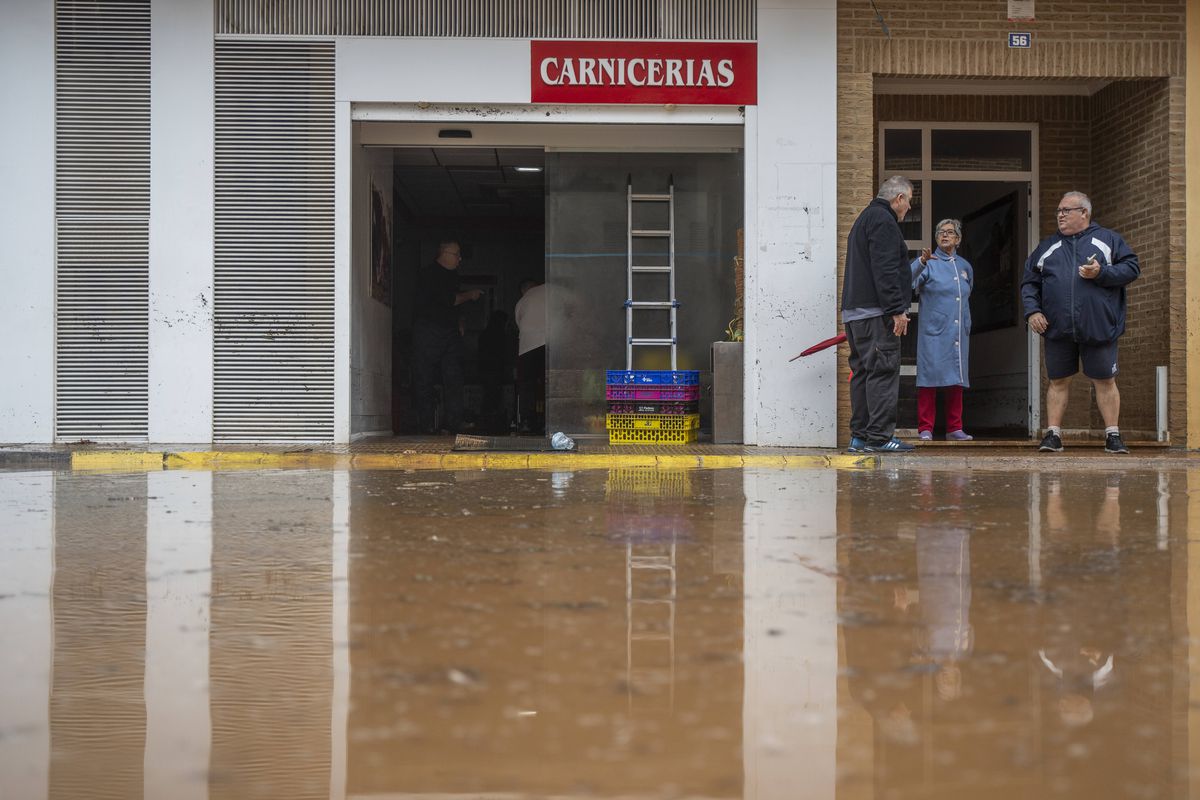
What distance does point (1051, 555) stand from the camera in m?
3.69

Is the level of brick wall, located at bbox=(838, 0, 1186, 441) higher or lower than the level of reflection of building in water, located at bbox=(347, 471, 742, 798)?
higher

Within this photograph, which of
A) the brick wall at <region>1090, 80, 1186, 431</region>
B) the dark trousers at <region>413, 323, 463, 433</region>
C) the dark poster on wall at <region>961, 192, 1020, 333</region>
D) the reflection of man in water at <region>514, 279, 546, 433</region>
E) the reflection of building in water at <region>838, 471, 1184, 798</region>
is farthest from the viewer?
the dark trousers at <region>413, 323, 463, 433</region>

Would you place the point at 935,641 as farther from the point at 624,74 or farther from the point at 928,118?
the point at 928,118

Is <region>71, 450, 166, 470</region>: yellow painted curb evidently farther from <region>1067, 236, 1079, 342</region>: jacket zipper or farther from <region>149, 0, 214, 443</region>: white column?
<region>1067, 236, 1079, 342</region>: jacket zipper

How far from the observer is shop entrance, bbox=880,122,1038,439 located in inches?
520

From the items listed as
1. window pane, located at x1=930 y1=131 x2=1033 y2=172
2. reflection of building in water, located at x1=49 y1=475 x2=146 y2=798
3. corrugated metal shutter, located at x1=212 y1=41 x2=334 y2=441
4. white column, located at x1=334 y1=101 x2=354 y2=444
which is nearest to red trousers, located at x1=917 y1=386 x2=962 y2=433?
window pane, located at x1=930 y1=131 x2=1033 y2=172

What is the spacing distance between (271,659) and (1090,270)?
828 cm

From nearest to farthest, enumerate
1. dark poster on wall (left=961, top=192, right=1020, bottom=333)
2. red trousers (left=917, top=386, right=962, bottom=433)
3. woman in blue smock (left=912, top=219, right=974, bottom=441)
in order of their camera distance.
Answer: woman in blue smock (left=912, top=219, right=974, bottom=441)
red trousers (left=917, top=386, right=962, bottom=433)
dark poster on wall (left=961, top=192, right=1020, bottom=333)

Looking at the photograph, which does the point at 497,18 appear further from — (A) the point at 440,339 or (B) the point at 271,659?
(B) the point at 271,659

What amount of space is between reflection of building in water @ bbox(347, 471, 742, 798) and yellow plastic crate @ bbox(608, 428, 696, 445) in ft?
23.2

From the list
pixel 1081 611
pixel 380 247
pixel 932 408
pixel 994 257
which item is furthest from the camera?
A: pixel 994 257

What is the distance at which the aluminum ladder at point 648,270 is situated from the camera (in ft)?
39.3

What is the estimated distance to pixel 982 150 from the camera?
13219mm

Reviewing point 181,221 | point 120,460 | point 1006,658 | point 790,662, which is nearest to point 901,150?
point 181,221
